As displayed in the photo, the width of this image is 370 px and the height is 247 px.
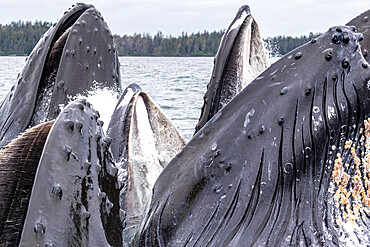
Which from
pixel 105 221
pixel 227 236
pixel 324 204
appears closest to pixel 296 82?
pixel 324 204

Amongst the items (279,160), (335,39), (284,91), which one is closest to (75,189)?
(279,160)

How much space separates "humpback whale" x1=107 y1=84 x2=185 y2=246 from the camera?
3453mm

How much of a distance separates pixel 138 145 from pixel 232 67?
71 centimetres

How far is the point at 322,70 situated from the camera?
8.38ft

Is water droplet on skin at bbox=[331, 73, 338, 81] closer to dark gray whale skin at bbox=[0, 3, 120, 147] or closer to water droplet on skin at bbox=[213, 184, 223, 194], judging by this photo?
water droplet on skin at bbox=[213, 184, 223, 194]

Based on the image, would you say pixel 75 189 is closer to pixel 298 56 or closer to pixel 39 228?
pixel 39 228

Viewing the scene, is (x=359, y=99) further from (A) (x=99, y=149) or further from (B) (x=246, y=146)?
(A) (x=99, y=149)

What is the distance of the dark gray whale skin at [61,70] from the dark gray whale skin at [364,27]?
199 centimetres

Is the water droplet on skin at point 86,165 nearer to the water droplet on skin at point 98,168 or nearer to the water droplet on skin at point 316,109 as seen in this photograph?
the water droplet on skin at point 98,168

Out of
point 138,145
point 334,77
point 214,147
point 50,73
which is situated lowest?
point 138,145

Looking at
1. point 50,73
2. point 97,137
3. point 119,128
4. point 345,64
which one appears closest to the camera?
point 97,137

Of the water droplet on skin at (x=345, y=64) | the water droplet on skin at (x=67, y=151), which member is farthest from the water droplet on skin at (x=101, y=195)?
the water droplet on skin at (x=345, y=64)

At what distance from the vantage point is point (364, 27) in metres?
2.97

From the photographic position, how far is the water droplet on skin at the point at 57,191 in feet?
6.82
